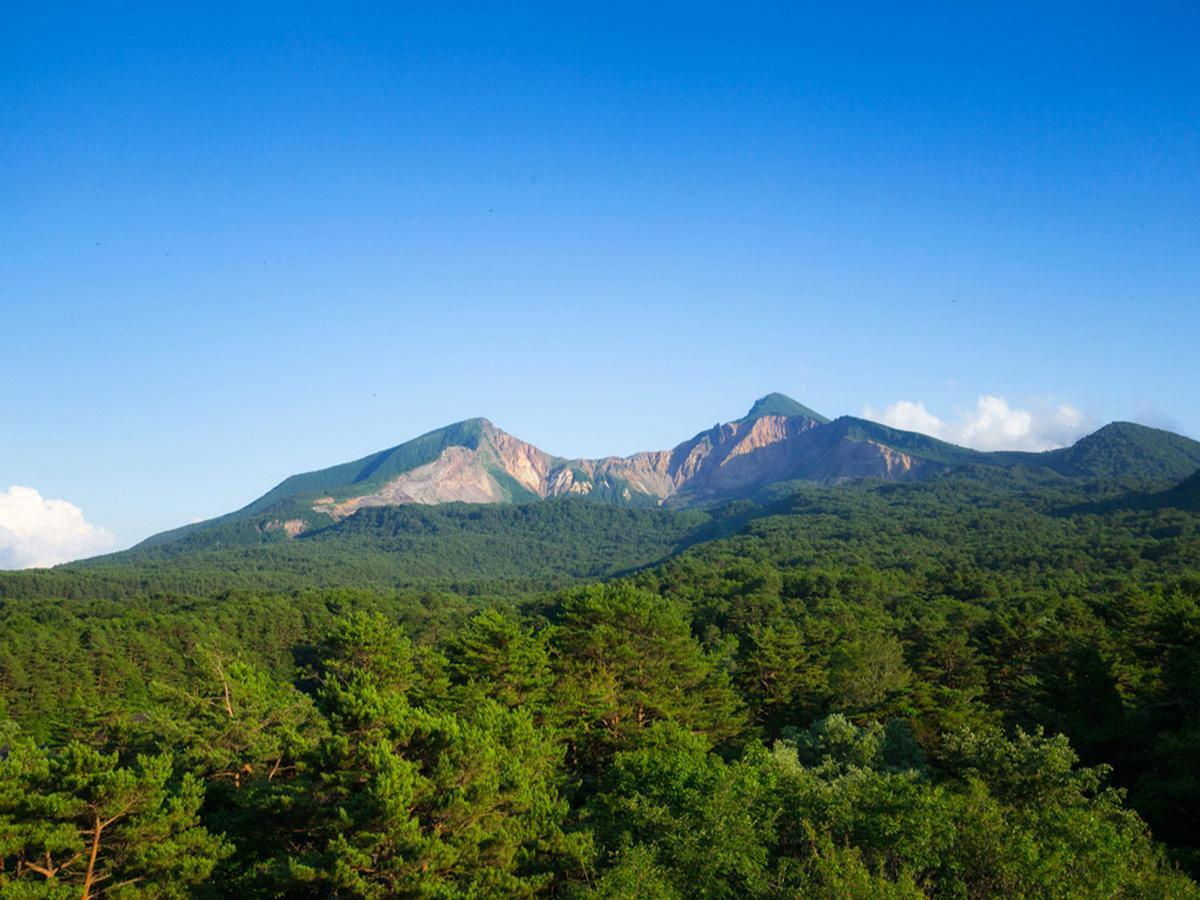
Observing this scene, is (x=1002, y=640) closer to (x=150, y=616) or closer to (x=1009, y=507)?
(x=150, y=616)

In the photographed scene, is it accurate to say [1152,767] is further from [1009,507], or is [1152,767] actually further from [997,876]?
[1009,507]

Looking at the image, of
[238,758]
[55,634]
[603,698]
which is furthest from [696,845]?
[55,634]

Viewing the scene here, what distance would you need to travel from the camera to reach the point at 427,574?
649 feet

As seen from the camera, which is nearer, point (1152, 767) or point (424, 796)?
point (424, 796)

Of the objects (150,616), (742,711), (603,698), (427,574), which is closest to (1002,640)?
(742,711)

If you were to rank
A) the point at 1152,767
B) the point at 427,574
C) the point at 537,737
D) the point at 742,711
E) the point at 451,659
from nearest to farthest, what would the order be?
1. the point at 537,737
2. the point at 1152,767
3. the point at 451,659
4. the point at 742,711
5. the point at 427,574

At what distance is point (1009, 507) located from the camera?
158 metres

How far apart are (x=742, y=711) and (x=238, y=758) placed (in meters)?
25.8

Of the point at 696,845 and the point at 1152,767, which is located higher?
the point at 696,845

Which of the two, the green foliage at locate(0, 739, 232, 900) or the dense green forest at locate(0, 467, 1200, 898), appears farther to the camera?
the green foliage at locate(0, 739, 232, 900)

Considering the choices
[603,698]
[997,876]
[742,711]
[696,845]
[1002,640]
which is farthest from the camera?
[1002,640]

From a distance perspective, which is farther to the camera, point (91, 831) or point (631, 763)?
point (631, 763)

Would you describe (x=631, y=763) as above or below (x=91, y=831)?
below

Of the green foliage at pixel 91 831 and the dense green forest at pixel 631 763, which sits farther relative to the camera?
the green foliage at pixel 91 831
